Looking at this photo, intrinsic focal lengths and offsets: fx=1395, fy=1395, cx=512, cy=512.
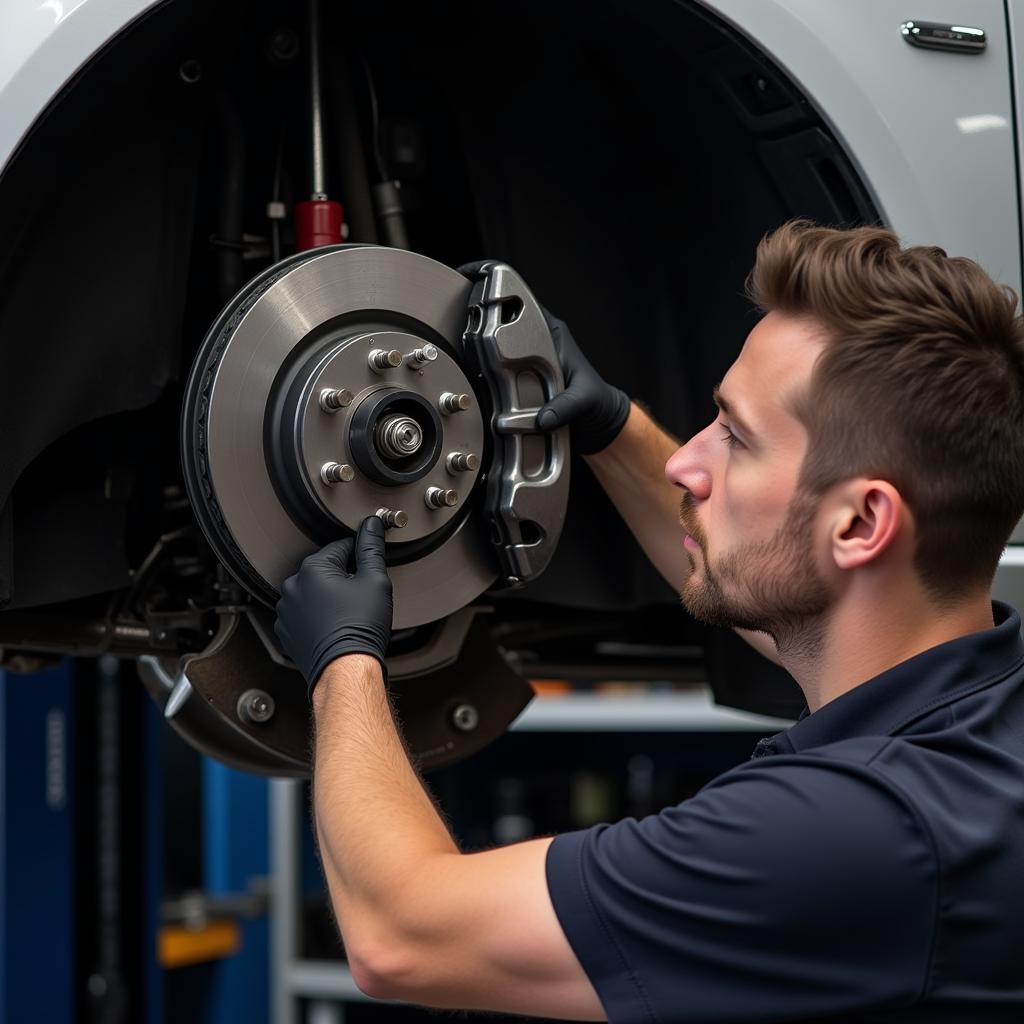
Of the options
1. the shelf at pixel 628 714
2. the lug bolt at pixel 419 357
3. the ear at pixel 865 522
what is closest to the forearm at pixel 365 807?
the lug bolt at pixel 419 357

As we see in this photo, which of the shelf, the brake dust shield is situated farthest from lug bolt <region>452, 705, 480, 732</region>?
the shelf

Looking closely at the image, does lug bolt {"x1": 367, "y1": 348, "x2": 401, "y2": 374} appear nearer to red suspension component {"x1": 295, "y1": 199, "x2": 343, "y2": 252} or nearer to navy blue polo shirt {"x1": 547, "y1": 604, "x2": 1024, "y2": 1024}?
red suspension component {"x1": 295, "y1": 199, "x2": 343, "y2": 252}

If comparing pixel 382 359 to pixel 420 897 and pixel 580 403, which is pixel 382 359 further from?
pixel 420 897

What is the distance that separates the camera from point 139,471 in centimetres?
116

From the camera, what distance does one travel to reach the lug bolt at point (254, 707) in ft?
3.42

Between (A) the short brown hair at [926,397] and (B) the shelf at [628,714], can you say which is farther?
(B) the shelf at [628,714]

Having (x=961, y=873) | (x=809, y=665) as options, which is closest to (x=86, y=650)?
(x=809, y=665)

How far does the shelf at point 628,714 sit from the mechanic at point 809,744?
1.84 m

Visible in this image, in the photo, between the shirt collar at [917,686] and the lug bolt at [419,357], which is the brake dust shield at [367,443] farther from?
the shirt collar at [917,686]

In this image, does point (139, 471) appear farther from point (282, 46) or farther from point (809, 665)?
point (809, 665)

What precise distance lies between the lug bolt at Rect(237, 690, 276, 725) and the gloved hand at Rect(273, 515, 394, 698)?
0.26ft

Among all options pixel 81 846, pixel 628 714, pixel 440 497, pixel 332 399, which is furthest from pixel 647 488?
pixel 628 714

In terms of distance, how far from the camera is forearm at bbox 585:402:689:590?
1205 millimetres

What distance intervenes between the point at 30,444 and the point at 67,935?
127cm
